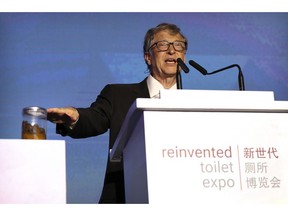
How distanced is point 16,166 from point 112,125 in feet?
2.91

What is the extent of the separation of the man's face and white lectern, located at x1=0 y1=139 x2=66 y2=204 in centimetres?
106

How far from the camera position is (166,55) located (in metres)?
2.22

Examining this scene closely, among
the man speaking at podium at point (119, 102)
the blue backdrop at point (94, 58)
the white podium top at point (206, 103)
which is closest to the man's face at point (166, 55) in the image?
the man speaking at podium at point (119, 102)

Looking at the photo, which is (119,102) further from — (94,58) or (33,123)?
(94,58)

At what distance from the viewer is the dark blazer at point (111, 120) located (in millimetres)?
1823

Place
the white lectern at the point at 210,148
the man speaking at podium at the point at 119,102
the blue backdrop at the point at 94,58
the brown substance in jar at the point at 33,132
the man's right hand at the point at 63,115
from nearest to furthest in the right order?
1. the white lectern at the point at 210,148
2. the brown substance in jar at the point at 33,132
3. the man's right hand at the point at 63,115
4. the man speaking at podium at the point at 119,102
5. the blue backdrop at the point at 94,58

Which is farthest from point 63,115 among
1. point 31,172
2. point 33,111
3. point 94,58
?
point 94,58

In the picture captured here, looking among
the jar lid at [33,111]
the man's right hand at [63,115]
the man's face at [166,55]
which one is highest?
the man's face at [166,55]

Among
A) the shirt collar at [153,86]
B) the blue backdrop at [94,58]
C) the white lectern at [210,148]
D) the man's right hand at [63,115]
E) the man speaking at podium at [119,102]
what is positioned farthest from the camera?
the blue backdrop at [94,58]

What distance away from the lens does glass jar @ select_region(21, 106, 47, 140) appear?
136cm

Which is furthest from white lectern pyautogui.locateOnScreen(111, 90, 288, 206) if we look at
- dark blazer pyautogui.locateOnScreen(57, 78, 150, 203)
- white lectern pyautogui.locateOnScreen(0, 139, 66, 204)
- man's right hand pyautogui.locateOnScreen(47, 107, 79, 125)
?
dark blazer pyautogui.locateOnScreen(57, 78, 150, 203)

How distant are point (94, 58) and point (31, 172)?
73.6 inches

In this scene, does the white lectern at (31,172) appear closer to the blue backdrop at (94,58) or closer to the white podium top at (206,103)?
the white podium top at (206,103)

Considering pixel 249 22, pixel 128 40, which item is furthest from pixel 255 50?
pixel 128 40
